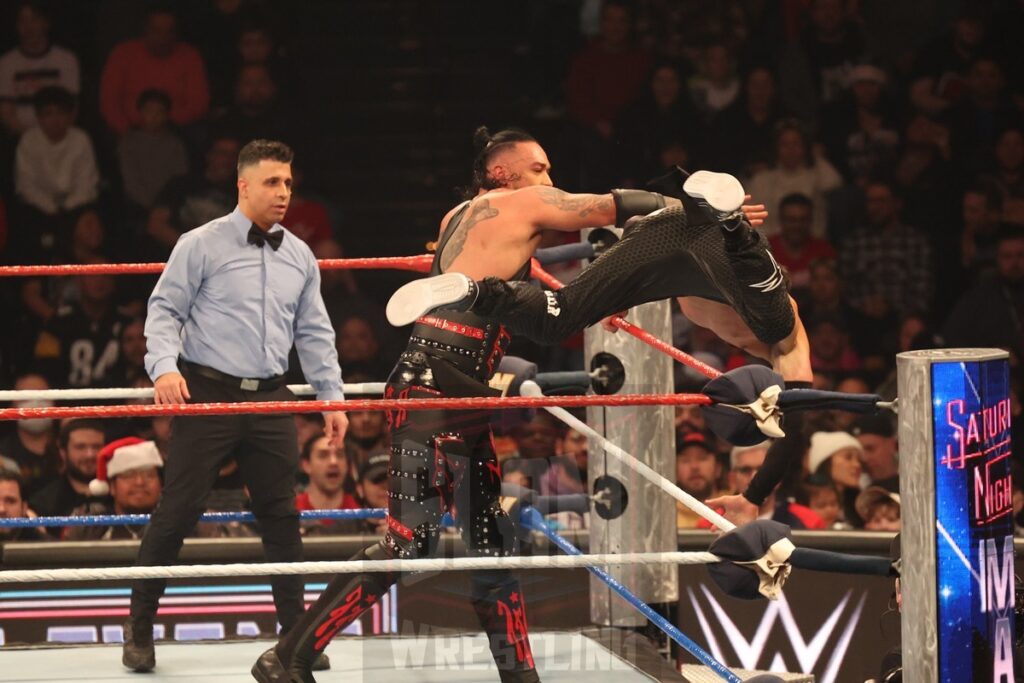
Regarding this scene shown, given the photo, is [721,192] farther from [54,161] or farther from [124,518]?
[54,161]

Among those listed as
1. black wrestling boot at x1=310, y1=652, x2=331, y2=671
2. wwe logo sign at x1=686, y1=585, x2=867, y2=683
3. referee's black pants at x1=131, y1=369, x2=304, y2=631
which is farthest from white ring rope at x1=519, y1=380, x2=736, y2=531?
wwe logo sign at x1=686, y1=585, x2=867, y2=683

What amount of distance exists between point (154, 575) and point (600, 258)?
1.10m

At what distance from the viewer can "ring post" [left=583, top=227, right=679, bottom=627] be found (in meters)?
3.52

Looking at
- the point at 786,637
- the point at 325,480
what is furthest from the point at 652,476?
the point at 325,480

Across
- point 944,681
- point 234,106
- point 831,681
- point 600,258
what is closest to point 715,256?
point 600,258

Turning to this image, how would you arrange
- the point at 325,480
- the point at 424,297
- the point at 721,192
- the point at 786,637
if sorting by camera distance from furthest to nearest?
the point at 325,480 → the point at 786,637 → the point at 721,192 → the point at 424,297

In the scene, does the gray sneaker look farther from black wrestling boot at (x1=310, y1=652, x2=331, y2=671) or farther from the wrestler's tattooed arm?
the wrestler's tattooed arm

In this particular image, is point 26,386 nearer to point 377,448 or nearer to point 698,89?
point 377,448

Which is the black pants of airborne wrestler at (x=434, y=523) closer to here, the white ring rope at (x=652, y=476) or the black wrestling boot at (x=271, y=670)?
the black wrestling boot at (x=271, y=670)

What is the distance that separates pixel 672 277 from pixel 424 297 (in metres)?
0.72

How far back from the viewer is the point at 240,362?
11.1 feet

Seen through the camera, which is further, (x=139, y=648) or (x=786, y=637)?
(x=786, y=637)

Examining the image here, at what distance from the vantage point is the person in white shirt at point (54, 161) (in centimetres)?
625

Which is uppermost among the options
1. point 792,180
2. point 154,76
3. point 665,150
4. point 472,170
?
point 154,76
